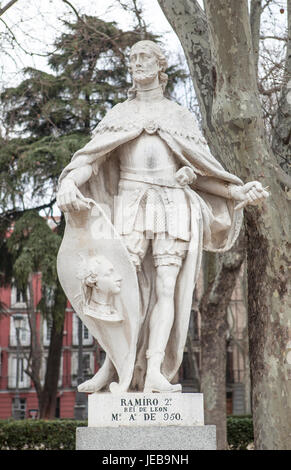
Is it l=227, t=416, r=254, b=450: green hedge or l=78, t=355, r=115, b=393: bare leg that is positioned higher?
l=78, t=355, r=115, b=393: bare leg

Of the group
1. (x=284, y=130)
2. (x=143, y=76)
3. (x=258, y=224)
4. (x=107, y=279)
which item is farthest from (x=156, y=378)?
(x=284, y=130)

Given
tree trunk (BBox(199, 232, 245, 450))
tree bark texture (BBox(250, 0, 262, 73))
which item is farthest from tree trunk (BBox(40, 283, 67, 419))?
tree bark texture (BBox(250, 0, 262, 73))

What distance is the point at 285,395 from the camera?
721 cm

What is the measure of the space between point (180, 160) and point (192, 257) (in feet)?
2.82

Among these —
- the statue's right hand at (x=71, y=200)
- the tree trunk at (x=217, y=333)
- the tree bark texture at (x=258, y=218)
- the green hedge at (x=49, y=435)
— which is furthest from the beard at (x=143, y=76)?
the green hedge at (x=49, y=435)

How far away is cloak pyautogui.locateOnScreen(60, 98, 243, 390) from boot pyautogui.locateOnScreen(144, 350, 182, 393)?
8.3 inches

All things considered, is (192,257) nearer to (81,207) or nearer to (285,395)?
(81,207)

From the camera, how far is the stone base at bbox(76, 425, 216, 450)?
4566 mm

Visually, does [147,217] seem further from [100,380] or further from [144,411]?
[144,411]

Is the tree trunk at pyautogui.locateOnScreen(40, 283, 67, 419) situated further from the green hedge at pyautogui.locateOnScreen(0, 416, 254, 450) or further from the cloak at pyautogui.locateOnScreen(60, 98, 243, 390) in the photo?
the cloak at pyautogui.locateOnScreen(60, 98, 243, 390)

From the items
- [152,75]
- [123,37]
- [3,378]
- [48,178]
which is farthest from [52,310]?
[3,378]

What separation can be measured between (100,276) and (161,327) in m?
0.62

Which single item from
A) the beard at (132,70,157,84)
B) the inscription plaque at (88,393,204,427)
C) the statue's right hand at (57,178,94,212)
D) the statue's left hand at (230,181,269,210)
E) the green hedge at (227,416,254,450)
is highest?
the beard at (132,70,157,84)

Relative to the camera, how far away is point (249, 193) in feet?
17.8
